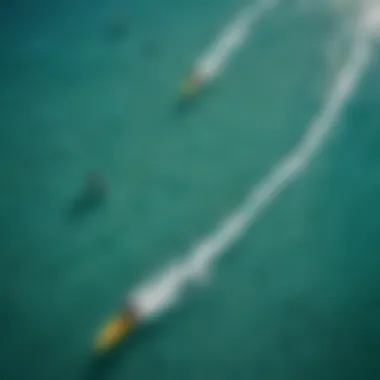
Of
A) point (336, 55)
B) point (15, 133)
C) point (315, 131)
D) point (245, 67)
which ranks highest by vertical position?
point (15, 133)

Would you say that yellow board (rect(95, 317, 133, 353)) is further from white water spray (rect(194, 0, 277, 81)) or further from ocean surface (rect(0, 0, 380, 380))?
white water spray (rect(194, 0, 277, 81))

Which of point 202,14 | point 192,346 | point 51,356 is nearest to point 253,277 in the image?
point 192,346

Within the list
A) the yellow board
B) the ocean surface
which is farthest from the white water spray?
the yellow board

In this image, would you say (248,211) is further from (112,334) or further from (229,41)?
(229,41)

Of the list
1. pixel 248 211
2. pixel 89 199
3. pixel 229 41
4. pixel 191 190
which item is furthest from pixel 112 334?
pixel 229 41

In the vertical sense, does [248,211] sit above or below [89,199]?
below

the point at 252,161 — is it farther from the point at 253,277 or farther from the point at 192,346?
the point at 192,346

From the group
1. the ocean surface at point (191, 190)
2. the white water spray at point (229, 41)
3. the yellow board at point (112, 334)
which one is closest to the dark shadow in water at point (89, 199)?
the ocean surface at point (191, 190)
